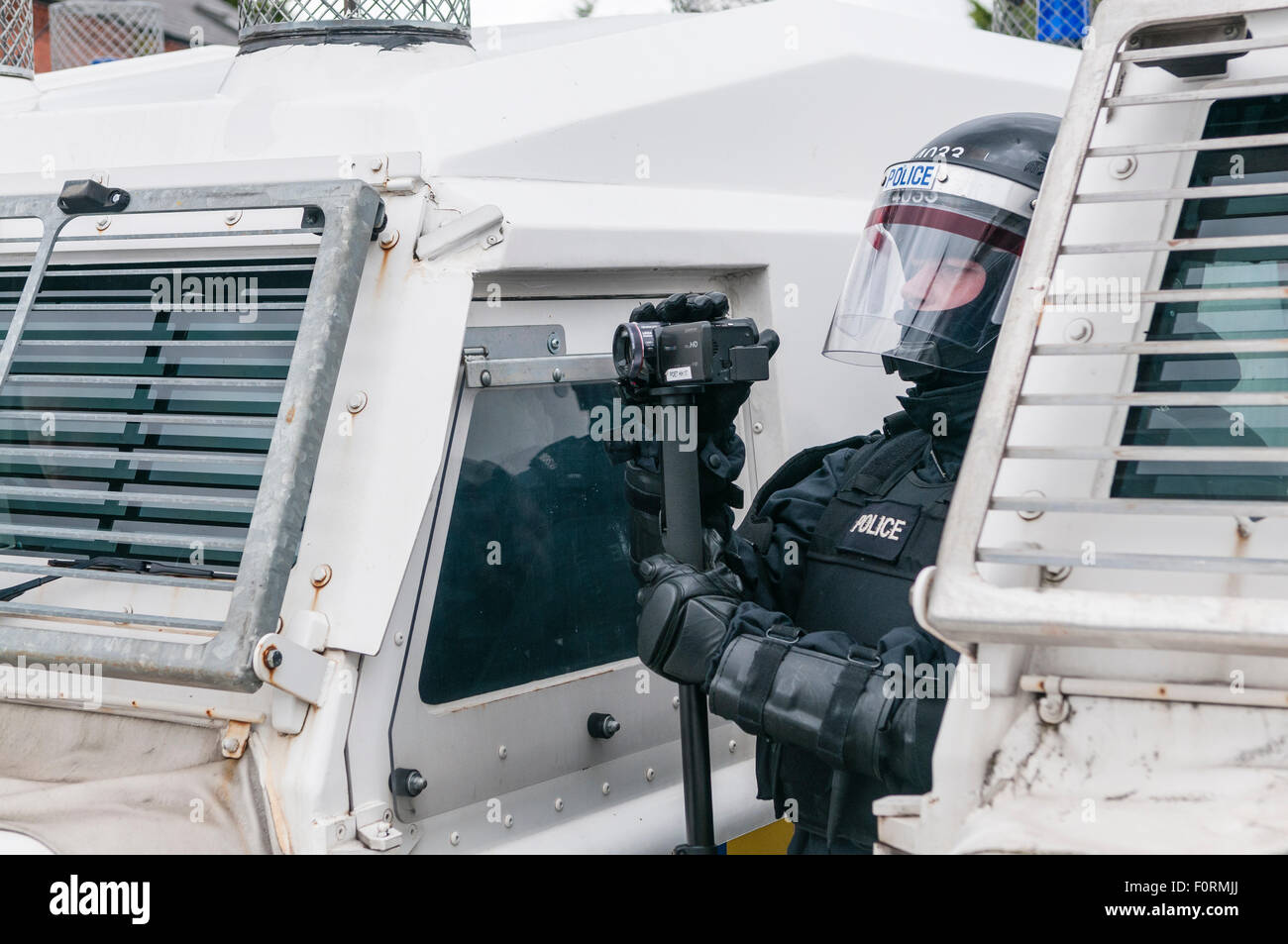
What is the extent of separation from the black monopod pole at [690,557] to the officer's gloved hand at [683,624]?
0.07 meters

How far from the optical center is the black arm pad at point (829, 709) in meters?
2.03

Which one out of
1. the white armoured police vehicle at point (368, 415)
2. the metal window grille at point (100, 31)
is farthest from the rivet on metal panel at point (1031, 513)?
the metal window grille at point (100, 31)

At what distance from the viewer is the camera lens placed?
7.59 ft

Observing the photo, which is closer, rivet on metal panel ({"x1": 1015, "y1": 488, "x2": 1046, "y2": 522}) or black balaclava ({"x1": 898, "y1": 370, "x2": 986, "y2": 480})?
rivet on metal panel ({"x1": 1015, "y1": 488, "x2": 1046, "y2": 522})

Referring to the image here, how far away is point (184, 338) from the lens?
239cm

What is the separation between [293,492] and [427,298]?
38 cm

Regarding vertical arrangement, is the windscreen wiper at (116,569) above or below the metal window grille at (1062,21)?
below

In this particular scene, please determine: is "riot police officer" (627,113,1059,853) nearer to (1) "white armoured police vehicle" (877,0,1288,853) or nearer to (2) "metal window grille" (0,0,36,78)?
(1) "white armoured police vehicle" (877,0,1288,853)

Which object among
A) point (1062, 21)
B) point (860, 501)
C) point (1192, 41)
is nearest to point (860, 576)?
point (860, 501)

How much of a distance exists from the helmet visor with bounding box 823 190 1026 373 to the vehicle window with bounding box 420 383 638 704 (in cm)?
52

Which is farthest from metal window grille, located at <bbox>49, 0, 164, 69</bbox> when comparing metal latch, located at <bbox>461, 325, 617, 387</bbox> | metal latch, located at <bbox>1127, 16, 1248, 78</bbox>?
metal latch, located at <bbox>1127, 16, 1248, 78</bbox>

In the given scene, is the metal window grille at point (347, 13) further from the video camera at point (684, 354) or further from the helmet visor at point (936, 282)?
the helmet visor at point (936, 282)

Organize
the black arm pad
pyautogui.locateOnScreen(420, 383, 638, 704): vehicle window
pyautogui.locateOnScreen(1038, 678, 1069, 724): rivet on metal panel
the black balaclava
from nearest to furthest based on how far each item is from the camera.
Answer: pyautogui.locateOnScreen(1038, 678, 1069, 724): rivet on metal panel < the black arm pad < pyautogui.locateOnScreen(420, 383, 638, 704): vehicle window < the black balaclava
